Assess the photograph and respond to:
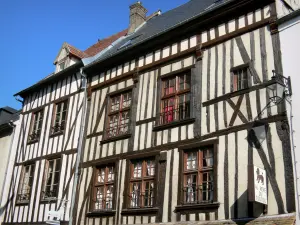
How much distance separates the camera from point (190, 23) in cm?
1033

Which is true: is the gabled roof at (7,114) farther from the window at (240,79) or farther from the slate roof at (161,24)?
the window at (240,79)

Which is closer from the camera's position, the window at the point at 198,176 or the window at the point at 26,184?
the window at the point at 198,176

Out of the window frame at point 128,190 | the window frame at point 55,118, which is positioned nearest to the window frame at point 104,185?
the window frame at point 128,190

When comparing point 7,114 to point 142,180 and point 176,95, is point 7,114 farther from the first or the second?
point 176,95

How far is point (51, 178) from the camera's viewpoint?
12547mm

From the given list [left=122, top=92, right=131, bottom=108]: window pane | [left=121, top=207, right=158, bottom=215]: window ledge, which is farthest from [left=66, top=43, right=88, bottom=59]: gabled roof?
[left=121, top=207, right=158, bottom=215]: window ledge

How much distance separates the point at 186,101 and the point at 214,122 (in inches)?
45.8

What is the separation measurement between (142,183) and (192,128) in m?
1.88

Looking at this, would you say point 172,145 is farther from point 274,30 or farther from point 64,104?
point 64,104

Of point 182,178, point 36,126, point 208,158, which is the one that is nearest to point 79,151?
point 36,126

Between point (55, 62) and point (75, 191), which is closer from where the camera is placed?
point (75, 191)

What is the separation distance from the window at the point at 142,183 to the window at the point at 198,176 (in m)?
1.00

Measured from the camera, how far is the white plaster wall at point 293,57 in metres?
7.66

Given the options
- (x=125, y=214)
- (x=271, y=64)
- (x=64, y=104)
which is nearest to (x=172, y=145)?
(x=125, y=214)
